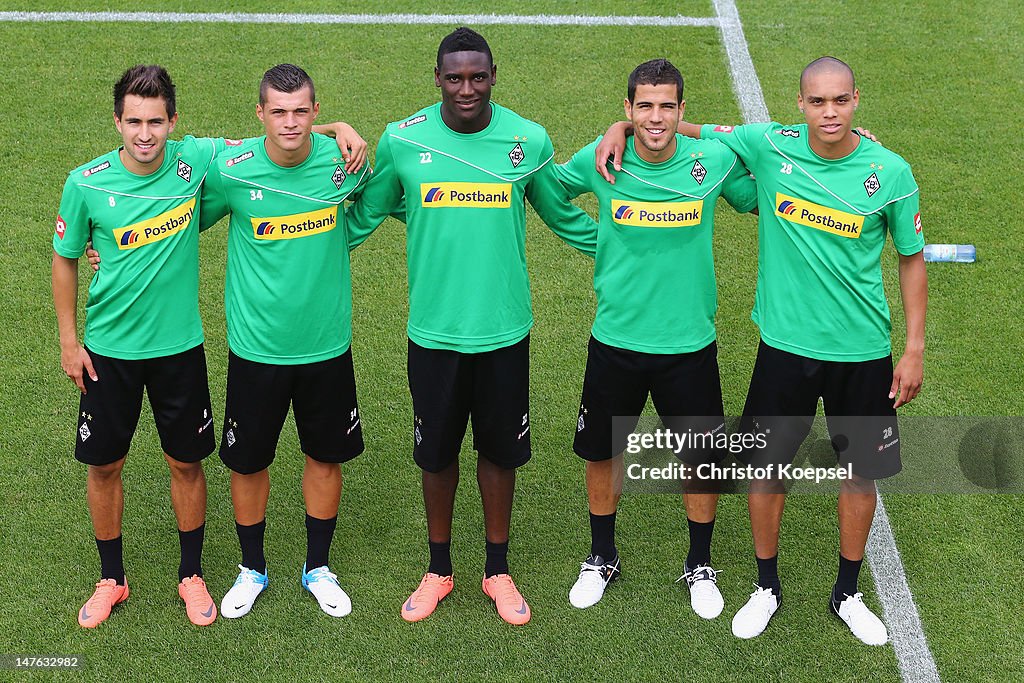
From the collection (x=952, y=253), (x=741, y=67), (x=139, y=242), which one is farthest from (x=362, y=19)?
(x=139, y=242)

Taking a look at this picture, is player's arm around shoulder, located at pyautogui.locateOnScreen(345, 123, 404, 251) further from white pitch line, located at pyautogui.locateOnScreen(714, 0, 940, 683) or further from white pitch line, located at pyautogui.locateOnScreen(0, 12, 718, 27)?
white pitch line, located at pyautogui.locateOnScreen(0, 12, 718, 27)

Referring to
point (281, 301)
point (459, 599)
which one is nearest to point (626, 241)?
point (281, 301)

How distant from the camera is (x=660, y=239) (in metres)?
5.22

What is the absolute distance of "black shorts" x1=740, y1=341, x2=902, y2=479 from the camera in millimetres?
5242

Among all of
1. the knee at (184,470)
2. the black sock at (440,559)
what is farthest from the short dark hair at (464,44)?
the black sock at (440,559)

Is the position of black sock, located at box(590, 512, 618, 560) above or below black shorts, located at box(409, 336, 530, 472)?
below

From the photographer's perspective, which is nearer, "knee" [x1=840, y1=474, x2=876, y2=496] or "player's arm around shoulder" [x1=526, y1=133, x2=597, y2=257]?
"player's arm around shoulder" [x1=526, y1=133, x2=597, y2=257]

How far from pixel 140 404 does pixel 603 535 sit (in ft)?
6.99

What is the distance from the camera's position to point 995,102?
9.96m

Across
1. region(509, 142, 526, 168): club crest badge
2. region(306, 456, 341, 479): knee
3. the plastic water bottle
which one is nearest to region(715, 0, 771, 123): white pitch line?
the plastic water bottle

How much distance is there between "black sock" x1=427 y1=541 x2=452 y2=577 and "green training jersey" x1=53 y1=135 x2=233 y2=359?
145 centimetres

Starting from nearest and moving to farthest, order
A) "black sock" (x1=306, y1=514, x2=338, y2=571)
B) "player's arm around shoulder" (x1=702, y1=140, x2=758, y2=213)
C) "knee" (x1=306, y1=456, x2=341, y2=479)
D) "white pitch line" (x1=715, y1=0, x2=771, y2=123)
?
"player's arm around shoulder" (x1=702, y1=140, x2=758, y2=213) < "knee" (x1=306, y1=456, x2=341, y2=479) < "black sock" (x1=306, y1=514, x2=338, y2=571) < "white pitch line" (x1=715, y1=0, x2=771, y2=123)

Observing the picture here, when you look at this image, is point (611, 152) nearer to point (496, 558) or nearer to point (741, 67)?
point (496, 558)

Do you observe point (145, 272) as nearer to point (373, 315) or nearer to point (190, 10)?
point (373, 315)
